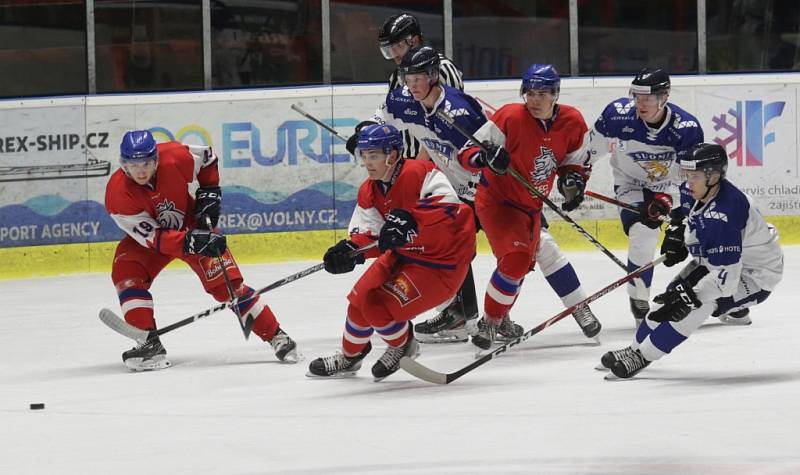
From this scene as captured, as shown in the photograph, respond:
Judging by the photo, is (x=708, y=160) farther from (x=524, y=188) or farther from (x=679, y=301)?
(x=524, y=188)

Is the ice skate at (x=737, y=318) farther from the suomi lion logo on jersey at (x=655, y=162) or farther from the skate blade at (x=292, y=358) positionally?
the skate blade at (x=292, y=358)

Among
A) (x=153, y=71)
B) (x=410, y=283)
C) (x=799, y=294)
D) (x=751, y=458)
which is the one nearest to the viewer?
(x=751, y=458)

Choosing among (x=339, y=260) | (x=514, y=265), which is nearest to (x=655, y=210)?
(x=514, y=265)

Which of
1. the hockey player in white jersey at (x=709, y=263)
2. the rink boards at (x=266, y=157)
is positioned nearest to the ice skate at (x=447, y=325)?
the hockey player in white jersey at (x=709, y=263)

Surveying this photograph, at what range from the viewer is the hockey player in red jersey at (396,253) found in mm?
4328

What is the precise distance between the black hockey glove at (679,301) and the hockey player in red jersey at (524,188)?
89cm

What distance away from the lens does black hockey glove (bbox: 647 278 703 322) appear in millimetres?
4070

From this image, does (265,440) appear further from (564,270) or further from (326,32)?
(326,32)

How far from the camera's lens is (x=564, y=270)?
5.11 m

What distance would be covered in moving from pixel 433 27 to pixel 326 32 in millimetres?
629

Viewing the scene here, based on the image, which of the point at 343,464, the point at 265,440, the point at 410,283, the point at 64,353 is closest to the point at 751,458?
the point at 343,464

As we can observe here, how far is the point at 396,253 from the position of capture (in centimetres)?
446

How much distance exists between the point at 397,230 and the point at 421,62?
98 centimetres

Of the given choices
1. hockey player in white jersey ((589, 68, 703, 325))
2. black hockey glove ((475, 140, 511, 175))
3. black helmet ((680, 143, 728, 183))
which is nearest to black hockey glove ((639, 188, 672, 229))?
hockey player in white jersey ((589, 68, 703, 325))
